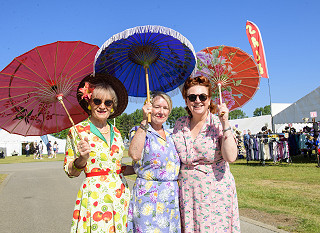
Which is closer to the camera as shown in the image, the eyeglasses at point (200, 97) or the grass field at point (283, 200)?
the eyeglasses at point (200, 97)

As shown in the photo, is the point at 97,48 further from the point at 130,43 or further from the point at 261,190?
the point at 261,190

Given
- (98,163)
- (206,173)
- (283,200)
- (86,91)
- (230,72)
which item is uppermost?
(230,72)

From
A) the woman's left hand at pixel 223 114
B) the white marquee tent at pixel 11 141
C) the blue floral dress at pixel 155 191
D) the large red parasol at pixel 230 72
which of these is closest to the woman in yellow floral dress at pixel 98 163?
the blue floral dress at pixel 155 191

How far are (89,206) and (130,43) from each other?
5.35 feet

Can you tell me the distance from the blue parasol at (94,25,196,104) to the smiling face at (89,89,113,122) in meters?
0.35

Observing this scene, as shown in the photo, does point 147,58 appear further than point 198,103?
Yes

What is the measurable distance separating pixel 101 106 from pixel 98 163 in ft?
1.80

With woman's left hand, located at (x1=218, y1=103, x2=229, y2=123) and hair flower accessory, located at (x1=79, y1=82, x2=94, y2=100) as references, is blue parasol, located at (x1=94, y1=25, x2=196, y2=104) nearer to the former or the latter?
hair flower accessory, located at (x1=79, y1=82, x2=94, y2=100)

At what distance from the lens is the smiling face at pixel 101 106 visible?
113 inches

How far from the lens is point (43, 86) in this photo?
9.91 ft

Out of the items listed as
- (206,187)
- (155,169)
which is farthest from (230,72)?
(155,169)

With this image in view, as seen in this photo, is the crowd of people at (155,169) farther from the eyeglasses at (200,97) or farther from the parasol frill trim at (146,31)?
the parasol frill trim at (146,31)

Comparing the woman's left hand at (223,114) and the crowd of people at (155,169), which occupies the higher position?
the woman's left hand at (223,114)

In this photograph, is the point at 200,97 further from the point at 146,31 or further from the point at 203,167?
the point at 146,31
